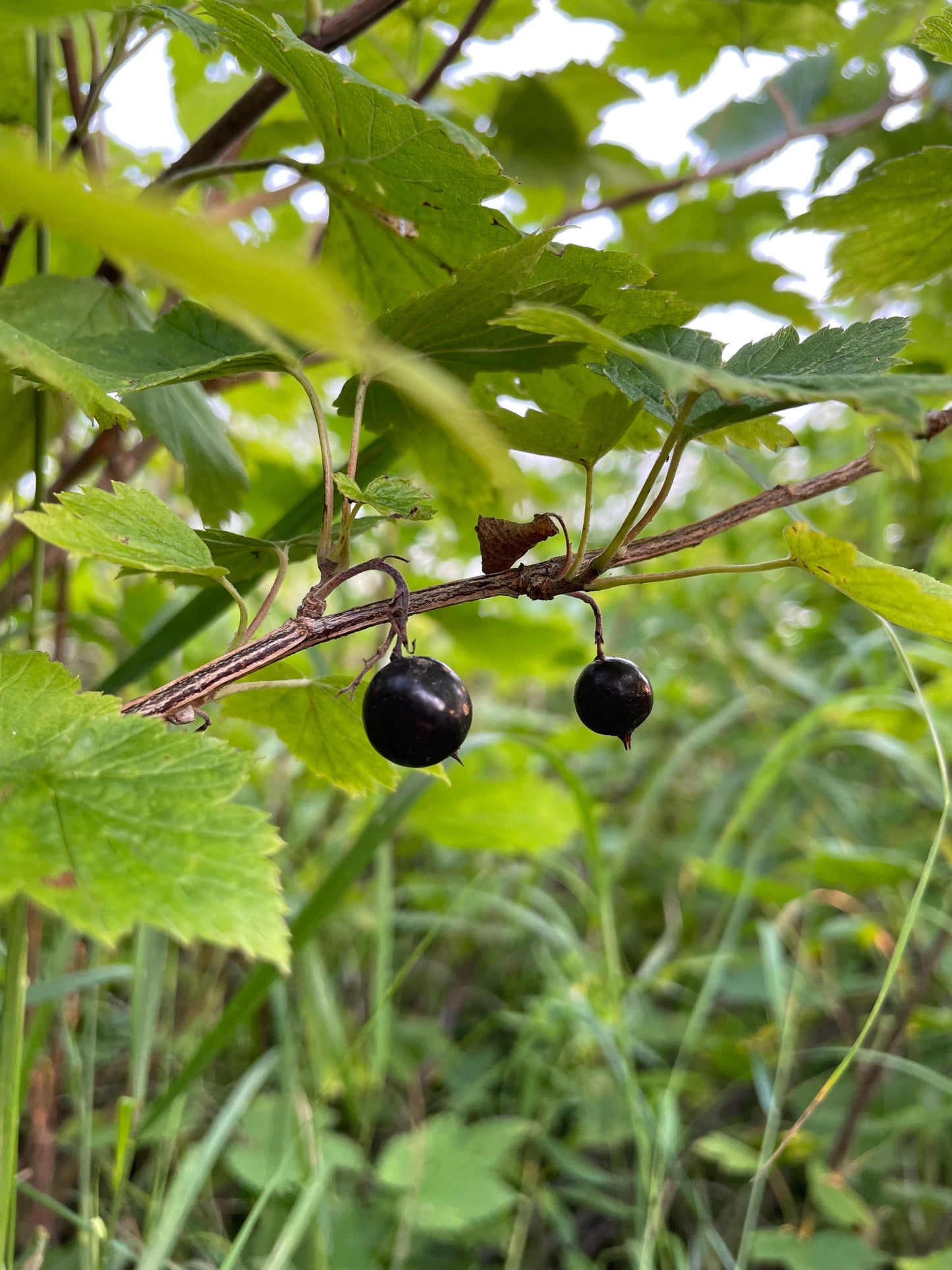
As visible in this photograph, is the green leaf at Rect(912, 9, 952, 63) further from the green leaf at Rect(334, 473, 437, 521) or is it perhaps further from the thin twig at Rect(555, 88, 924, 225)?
the thin twig at Rect(555, 88, 924, 225)

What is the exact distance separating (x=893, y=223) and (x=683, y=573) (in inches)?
17.7

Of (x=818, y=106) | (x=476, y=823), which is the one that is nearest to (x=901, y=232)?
(x=818, y=106)

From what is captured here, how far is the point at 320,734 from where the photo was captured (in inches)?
21.3

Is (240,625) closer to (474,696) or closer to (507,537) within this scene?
(507,537)

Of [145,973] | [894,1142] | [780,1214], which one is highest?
[145,973]

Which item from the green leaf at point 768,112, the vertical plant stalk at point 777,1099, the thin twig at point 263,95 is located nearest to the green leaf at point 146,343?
the thin twig at point 263,95

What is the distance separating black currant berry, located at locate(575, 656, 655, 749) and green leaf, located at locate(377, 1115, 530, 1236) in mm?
784

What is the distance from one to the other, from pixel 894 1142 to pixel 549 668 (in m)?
0.87

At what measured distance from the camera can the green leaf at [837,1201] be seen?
1.04 metres

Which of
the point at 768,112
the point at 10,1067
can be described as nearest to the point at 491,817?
→ the point at 10,1067

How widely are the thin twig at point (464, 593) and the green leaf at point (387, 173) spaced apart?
0.18 meters

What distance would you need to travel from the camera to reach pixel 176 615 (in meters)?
0.72

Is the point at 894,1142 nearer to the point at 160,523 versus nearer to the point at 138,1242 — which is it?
the point at 138,1242

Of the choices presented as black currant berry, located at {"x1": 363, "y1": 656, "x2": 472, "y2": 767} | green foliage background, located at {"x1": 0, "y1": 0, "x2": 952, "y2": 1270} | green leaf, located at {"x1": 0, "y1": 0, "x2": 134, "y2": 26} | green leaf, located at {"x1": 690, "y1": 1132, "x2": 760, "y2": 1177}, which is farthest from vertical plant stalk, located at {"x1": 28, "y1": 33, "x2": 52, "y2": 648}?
green leaf, located at {"x1": 690, "y1": 1132, "x2": 760, "y2": 1177}
